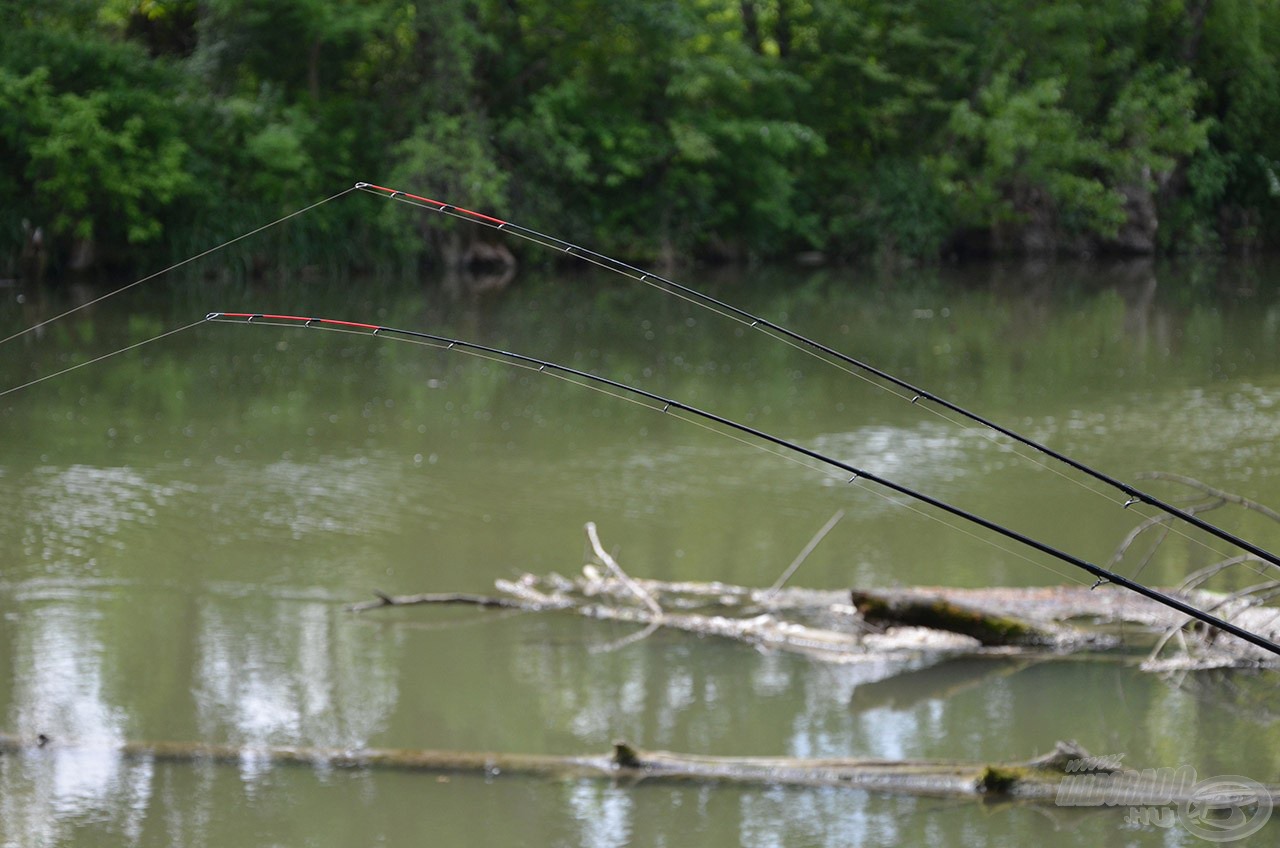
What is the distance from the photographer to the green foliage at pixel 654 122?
71.4 feet

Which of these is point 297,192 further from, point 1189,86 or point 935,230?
point 1189,86

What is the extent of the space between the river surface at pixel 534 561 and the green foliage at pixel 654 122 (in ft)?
23.5

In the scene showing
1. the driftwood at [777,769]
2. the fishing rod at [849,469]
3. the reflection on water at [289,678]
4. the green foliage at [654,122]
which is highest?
the green foliage at [654,122]

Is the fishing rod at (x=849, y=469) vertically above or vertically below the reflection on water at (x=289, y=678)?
above

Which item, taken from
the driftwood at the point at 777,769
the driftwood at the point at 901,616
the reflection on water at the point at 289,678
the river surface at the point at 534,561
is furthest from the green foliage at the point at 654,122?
the driftwood at the point at 777,769

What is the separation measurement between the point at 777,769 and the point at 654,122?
76.1 feet

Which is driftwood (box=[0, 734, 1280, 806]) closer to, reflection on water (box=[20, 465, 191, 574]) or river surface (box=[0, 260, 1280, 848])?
river surface (box=[0, 260, 1280, 848])

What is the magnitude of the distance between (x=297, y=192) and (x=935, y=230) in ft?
38.9

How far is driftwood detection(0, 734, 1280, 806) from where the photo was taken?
4449 millimetres

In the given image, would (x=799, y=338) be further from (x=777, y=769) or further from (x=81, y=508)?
(x=81, y=508)

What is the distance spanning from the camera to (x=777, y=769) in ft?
15.1

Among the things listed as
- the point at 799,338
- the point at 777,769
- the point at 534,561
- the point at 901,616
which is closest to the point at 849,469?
the point at 799,338

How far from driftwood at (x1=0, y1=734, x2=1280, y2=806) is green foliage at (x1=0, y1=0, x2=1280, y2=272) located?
55.8ft

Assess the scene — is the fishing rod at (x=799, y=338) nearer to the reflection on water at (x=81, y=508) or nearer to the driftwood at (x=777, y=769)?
the driftwood at (x=777, y=769)
